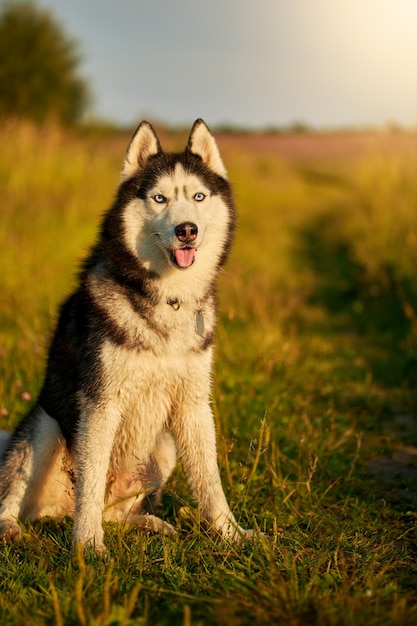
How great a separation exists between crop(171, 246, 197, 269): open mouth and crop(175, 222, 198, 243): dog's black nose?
0.05 meters

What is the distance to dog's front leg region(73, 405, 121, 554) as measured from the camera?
2957 mm

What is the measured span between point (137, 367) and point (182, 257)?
51 centimetres

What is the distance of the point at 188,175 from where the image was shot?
321cm

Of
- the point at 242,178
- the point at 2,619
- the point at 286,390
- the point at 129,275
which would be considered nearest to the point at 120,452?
the point at 129,275

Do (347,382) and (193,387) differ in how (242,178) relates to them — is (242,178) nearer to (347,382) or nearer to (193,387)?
(347,382)

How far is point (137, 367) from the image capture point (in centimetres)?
295

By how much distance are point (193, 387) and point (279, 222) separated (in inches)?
476

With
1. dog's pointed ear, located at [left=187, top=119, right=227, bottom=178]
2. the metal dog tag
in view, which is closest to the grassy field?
dog's pointed ear, located at [left=187, top=119, right=227, bottom=178]

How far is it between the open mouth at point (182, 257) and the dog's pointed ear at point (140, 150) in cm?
52

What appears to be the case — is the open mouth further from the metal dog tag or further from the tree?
the tree

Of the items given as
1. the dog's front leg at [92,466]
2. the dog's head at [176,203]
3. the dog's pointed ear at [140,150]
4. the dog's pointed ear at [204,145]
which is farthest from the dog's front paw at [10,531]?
the dog's pointed ear at [204,145]

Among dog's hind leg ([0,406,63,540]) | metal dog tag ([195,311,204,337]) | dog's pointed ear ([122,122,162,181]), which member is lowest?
dog's hind leg ([0,406,63,540])

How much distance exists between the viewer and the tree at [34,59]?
69.9ft

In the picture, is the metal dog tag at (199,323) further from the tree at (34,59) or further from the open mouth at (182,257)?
the tree at (34,59)
